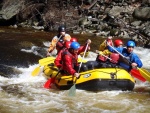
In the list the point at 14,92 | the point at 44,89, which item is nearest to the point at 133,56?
the point at 44,89

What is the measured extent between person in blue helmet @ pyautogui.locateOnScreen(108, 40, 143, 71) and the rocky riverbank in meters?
8.44

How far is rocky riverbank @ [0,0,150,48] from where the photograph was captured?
1794 cm

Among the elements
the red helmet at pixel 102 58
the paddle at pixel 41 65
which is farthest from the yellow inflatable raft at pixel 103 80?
the paddle at pixel 41 65

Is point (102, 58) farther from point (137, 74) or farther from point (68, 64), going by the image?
point (68, 64)

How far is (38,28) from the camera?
758 inches

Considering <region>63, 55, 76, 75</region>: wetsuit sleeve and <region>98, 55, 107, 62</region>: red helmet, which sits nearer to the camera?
<region>63, 55, 76, 75</region>: wetsuit sleeve

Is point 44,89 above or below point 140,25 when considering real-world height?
below

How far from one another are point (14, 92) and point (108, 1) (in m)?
15.0

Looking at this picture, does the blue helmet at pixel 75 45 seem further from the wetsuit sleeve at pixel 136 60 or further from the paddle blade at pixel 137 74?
the paddle blade at pixel 137 74

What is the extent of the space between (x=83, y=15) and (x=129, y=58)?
12.5 m

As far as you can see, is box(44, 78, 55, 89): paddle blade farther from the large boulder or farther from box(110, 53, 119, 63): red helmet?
the large boulder

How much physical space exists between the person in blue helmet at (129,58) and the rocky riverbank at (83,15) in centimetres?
844

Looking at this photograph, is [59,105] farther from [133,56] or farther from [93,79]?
[133,56]

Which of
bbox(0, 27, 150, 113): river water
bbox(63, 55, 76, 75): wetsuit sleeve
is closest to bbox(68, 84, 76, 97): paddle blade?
bbox(0, 27, 150, 113): river water
